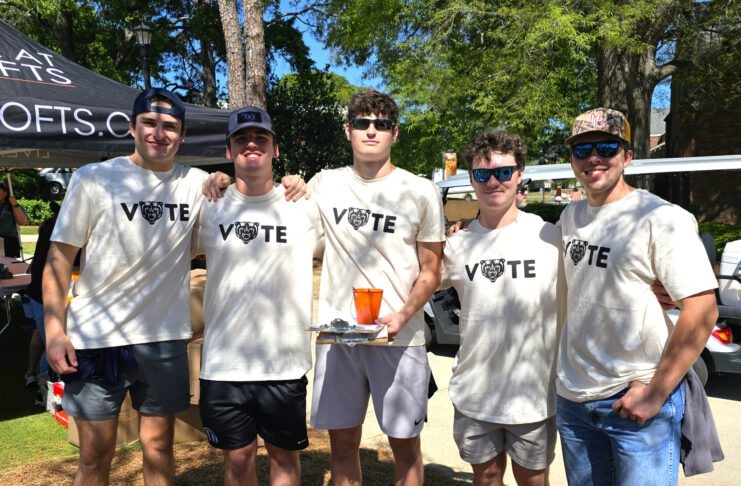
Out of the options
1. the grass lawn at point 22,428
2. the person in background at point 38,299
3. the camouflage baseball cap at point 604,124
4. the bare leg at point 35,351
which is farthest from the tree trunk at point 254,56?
the camouflage baseball cap at point 604,124

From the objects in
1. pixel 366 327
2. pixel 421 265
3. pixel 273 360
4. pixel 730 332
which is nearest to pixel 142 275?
pixel 273 360

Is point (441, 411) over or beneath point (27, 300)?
beneath

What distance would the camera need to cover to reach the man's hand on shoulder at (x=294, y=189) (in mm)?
2893

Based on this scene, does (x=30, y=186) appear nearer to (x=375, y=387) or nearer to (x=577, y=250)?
(x=375, y=387)

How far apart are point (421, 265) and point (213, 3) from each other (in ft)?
66.2

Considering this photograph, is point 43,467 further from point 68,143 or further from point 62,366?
point 68,143

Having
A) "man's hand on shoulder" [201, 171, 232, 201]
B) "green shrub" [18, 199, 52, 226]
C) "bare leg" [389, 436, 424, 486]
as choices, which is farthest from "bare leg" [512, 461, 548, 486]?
"green shrub" [18, 199, 52, 226]

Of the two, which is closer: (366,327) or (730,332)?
(366,327)

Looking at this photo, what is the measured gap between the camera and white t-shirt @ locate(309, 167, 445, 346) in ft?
9.29

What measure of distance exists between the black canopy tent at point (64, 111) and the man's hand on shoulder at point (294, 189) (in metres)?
2.31

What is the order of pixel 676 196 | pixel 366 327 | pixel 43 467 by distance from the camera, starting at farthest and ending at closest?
pixel 676 196 → pixel 43 467 → pixel 366 327

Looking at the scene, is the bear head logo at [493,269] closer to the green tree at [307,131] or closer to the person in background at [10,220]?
the person in background at [10,220]

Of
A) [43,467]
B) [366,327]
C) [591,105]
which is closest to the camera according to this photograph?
[366,327]

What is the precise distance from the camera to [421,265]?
9.52 feet
